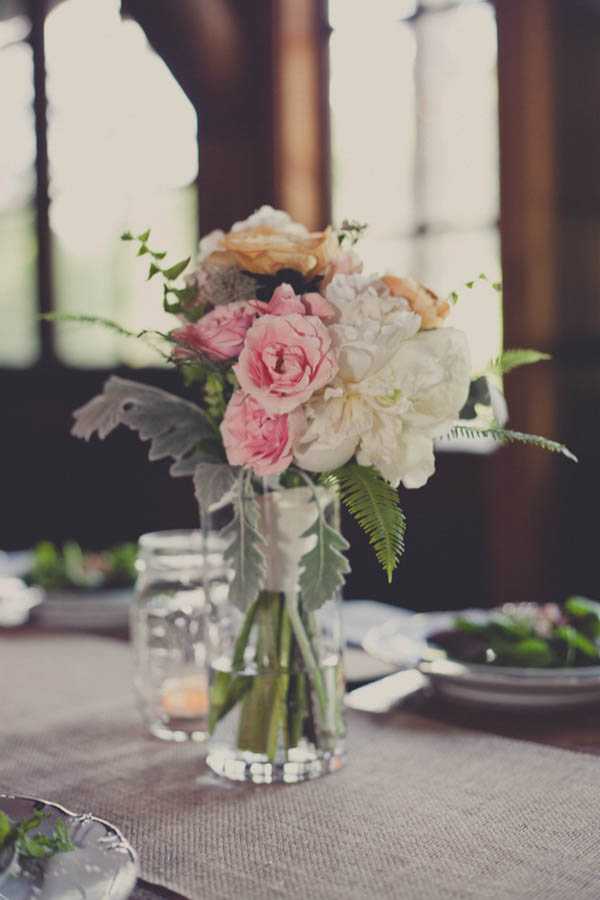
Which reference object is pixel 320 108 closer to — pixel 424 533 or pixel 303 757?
pixel 424 533

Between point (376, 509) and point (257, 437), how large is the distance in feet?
0.36

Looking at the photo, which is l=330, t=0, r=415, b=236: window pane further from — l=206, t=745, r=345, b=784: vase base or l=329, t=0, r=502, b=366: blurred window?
l=206, t=745, r=345, b=784: vase base

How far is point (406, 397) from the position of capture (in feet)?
2.55

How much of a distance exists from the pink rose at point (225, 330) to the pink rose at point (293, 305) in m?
0.01

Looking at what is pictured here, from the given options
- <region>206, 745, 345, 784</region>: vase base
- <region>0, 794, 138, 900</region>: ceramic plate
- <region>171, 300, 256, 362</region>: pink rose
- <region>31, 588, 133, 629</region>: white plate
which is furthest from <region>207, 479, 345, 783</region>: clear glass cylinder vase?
<region>31, 588, 133, 629</region>: white plate

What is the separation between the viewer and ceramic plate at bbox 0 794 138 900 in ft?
1.91

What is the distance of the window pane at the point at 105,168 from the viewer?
410cm

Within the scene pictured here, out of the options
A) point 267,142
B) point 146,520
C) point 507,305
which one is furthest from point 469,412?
point 146,520

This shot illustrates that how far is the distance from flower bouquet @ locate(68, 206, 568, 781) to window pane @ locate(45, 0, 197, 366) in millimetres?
3268

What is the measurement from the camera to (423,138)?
3.28 meters

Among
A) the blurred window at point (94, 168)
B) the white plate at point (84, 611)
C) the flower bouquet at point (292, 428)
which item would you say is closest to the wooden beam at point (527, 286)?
the blurred window at point (94, 168)

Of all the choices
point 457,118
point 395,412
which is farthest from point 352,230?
point 457,118

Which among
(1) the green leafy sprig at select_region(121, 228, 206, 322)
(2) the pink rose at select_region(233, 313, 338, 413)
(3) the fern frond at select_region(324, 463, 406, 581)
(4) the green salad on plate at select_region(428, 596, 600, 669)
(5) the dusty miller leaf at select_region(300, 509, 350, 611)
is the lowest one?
(4) the green salad on plate at select_region(428, 596, 600, 669)

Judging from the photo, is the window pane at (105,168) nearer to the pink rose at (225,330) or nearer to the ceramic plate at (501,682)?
the ceramic plate at (501,682)
